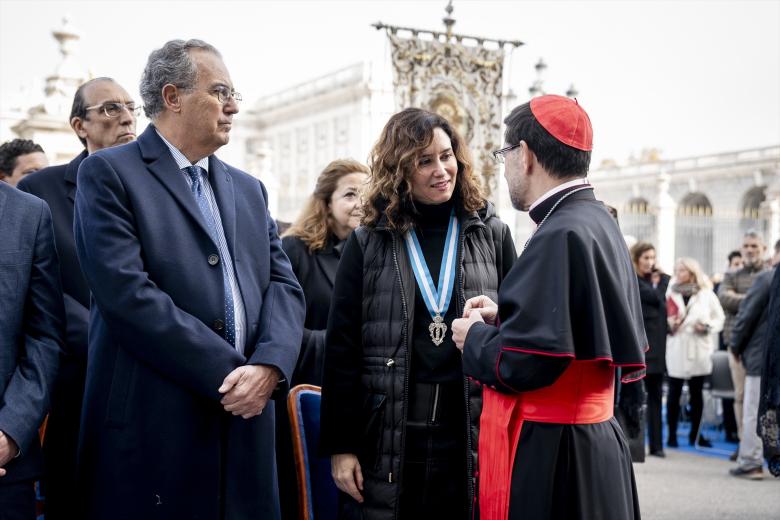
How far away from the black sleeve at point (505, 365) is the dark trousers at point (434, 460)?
0.39 metres

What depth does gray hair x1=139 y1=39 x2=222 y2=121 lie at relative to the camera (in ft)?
9.14

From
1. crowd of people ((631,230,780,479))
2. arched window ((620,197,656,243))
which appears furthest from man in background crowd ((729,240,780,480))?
arched window ((620,197,656,243))

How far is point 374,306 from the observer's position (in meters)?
3.01

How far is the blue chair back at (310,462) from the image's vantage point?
321 cm

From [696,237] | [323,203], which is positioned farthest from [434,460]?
[696,237]

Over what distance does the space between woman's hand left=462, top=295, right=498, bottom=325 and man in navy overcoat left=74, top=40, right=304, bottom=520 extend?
A: 596mm

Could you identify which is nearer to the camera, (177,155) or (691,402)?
(177,155)

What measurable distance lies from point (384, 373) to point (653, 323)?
6263 mm

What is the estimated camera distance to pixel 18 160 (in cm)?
523

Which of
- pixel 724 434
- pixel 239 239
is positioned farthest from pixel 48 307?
pixel 724 434

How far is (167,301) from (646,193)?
3942 centimetres

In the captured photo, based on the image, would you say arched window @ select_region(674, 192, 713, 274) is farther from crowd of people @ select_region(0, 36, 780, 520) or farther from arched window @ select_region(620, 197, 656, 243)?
crowd of people @ select_region(0, 36, 780, 520)

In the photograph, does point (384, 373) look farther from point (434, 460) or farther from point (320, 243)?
point (320, 243)

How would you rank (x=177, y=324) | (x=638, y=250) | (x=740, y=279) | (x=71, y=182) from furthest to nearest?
1. (x=740, y=279)
2. (x=638, y=250)
3. (x=71, y=182)
4. (x=177, y=324)
